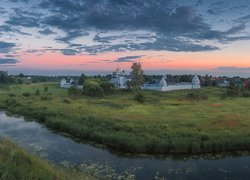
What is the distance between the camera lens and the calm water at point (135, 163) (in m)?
19.6

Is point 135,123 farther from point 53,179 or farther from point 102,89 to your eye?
point 102,89

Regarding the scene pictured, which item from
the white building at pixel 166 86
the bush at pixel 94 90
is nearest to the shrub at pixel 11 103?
the bush at pixel 94 90

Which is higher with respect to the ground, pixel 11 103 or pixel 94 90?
pixel 94 90

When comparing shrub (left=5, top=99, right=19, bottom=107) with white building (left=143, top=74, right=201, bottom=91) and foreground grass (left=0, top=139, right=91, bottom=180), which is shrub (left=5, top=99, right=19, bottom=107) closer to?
foreground grass (left=0, top=139, right=91, bottom=180)

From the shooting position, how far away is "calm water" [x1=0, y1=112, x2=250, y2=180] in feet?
64.2

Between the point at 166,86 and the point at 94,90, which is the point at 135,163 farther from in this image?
the point at 166,86

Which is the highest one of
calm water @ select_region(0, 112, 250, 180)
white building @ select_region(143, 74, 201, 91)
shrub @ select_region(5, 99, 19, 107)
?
white building @ select_region(143, 74, 201, 91)

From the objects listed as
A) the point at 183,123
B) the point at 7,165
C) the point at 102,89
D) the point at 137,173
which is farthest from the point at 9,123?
the point at 102,89

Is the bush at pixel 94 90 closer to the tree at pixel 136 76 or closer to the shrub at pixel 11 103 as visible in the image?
the tree at pixel 136 76

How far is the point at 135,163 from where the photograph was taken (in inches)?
862

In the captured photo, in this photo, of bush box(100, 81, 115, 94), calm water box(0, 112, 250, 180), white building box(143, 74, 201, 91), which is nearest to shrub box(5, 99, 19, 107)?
bush box(100, 81, 115, 94)

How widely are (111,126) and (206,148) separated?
9.98m

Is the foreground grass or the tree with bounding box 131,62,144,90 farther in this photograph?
the tree with bounding box 131,62,144,90

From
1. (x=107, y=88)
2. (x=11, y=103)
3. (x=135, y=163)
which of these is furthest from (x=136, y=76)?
(x=135, y=163)
